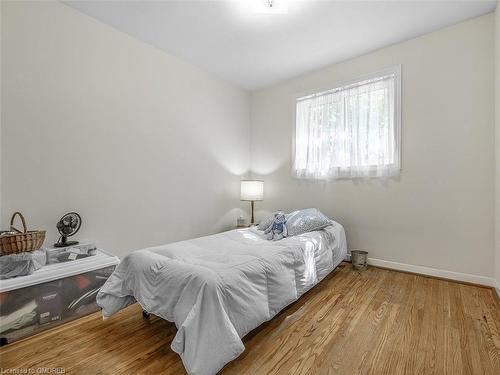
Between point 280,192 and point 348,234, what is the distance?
1.16 meters

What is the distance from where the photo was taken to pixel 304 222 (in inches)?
101

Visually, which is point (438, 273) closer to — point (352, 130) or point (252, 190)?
point (352, 130)

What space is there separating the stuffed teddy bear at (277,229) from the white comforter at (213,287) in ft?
0.80

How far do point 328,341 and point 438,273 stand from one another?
1.76 m

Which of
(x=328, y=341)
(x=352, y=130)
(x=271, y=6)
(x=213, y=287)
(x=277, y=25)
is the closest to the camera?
(x=213, y=287)

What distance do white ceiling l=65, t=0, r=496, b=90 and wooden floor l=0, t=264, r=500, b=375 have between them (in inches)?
103

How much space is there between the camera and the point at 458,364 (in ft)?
4.49

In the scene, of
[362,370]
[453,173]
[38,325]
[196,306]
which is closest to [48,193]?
[38,325]

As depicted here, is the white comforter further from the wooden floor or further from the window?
the window

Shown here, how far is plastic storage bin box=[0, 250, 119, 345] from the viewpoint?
1581mm

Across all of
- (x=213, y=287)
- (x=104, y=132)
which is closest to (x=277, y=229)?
(x=213, y=287)

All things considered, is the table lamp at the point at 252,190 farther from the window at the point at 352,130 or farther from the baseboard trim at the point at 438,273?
the baseboard trim at the point at 438,273

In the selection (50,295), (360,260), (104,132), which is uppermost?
(104,132)

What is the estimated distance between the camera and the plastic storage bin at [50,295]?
1.58 meters
